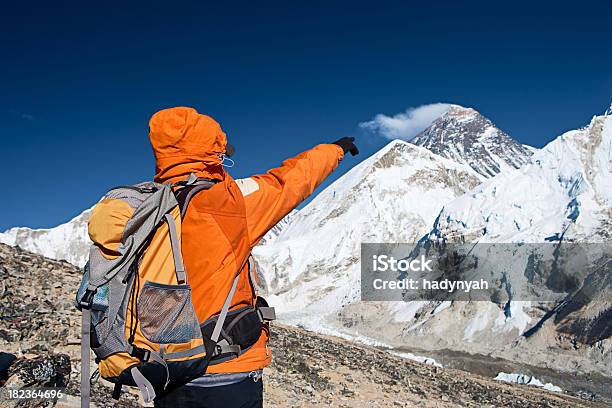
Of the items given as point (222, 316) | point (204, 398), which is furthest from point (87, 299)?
point (204, 398)

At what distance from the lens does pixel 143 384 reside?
2.31 metres

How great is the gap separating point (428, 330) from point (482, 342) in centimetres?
607

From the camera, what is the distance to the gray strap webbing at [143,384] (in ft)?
7.57

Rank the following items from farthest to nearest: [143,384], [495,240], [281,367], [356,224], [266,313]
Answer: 1. [356,224]
2. [495,240]
3. [281,367]
4. [266,313]
5. [143,384]

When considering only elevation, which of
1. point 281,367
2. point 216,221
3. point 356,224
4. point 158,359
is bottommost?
point 281,367

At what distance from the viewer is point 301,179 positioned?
284cm

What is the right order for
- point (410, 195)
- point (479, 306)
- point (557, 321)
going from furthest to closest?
1. point (410, 195)
2. point (479, 306)
3. point (557, 321)

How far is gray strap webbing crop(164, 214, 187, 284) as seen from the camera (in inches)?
92.8

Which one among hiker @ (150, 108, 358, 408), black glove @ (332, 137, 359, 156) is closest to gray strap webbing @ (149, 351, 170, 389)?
hiker @ (150, 108, 358, 408)

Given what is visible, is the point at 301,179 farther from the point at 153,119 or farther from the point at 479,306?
the point at 479,306

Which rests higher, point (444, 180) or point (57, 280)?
point (444, 180)

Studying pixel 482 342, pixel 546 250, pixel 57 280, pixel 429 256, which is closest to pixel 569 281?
pixel 546 250

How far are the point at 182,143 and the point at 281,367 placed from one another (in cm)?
992

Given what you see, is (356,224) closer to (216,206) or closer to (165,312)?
(216,206)
